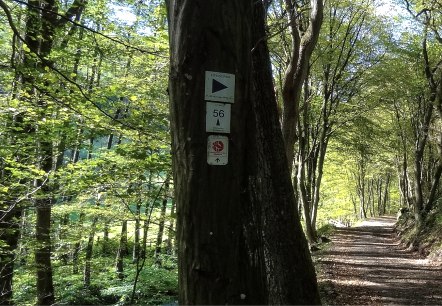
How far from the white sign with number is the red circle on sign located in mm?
56

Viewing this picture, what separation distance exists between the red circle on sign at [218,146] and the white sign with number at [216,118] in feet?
0.18

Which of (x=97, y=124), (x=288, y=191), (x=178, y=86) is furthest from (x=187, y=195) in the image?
(x=97, y=124)

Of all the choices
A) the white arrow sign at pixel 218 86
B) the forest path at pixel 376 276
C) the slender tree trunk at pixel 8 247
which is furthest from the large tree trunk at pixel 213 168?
the slender tree trunk at pixel 8 247

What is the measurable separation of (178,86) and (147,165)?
237 inches

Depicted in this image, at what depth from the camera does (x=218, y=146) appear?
6.37 feet

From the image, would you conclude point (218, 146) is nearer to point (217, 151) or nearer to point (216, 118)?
point (217, 151)

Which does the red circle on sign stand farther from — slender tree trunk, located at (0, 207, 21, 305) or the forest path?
slender tree trunk, located at (0, 207, 21, 305)

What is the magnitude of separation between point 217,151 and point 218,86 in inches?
12.8

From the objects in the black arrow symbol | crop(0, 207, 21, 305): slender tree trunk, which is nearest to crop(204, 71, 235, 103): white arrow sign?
the black arrow symbol

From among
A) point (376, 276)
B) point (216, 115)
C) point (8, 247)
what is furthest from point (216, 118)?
point (376, 276)

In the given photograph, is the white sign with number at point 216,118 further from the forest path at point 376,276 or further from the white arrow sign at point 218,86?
the forest path at point 376,276

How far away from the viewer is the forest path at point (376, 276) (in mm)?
A: 8688

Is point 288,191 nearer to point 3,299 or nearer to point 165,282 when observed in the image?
point 3,299

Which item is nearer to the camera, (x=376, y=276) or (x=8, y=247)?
(x=8, y=247)
